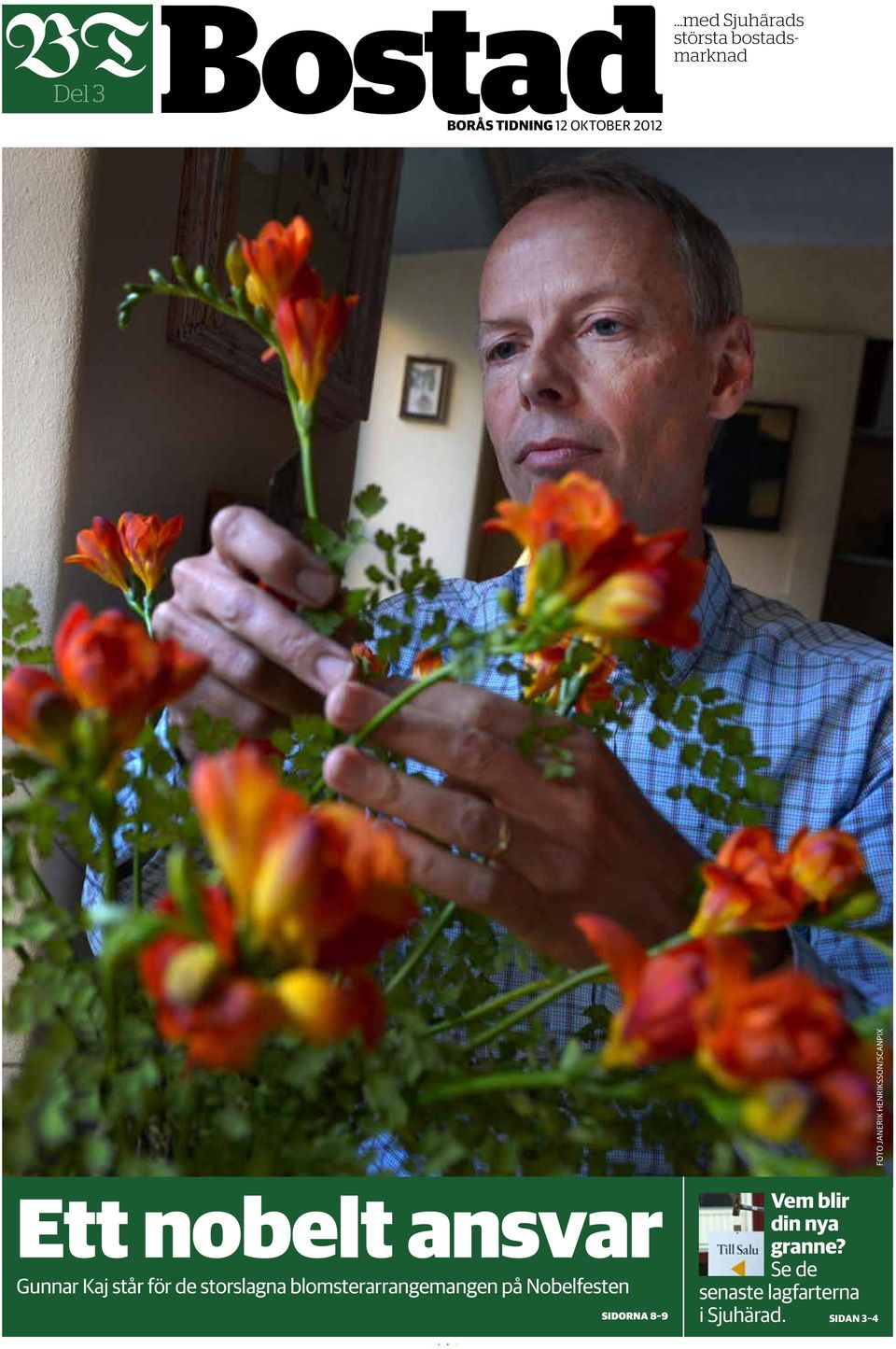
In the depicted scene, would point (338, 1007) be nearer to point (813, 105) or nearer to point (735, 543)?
point (813, 105)

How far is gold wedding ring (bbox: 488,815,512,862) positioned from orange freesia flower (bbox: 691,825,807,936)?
0.29ft

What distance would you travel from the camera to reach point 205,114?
58 centimetres

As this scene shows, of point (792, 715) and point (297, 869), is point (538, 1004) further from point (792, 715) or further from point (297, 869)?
point (792, 715)

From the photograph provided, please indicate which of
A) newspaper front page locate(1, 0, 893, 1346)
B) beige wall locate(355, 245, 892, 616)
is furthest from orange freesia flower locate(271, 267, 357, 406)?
beige wall locate(355, 245, 892, 616)

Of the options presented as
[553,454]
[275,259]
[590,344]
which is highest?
[590,344]

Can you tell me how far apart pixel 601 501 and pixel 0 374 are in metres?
0.54

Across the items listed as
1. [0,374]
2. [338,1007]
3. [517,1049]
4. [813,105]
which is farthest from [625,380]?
[338,1007]

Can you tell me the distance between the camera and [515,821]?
0.42 meters

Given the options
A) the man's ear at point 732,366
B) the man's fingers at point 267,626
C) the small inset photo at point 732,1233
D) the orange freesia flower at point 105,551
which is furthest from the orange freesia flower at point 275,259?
the man's ear at point 732,366

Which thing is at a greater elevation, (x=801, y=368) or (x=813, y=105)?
(x=801, y=368)

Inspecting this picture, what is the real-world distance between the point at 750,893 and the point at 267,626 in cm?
20

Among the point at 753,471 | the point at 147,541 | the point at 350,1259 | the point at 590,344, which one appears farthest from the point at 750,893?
the point at 753,471

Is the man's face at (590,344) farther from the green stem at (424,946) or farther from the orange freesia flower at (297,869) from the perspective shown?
the orange freesia flower at (297,869)

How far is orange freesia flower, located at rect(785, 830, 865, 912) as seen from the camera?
34cm
